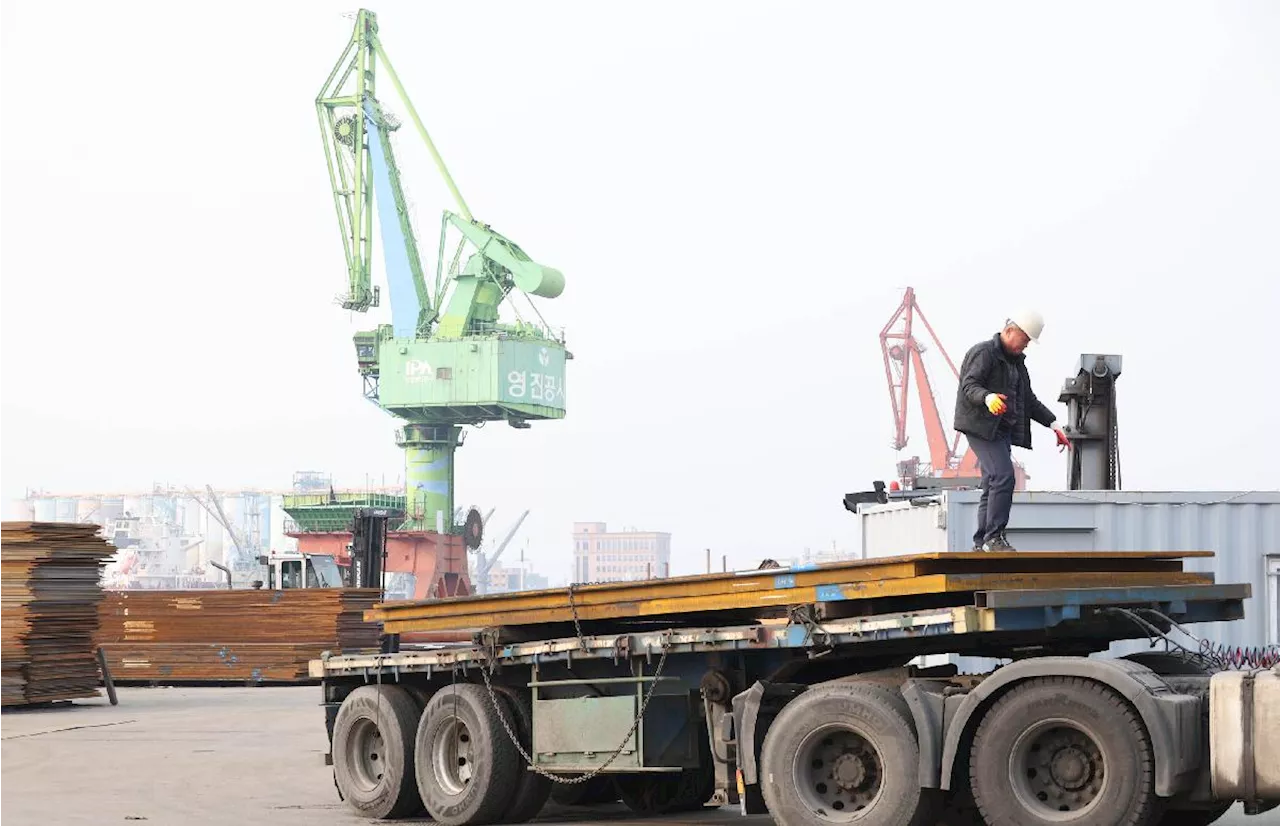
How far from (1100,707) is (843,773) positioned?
164 centimetres

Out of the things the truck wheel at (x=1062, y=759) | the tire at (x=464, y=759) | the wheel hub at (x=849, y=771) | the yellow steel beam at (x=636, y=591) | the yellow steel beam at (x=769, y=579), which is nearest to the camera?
the truck wheel at (x=1062, y=759)

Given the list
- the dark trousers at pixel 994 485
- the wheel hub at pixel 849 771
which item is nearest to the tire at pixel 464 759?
the wheel hub at pixel 849 771

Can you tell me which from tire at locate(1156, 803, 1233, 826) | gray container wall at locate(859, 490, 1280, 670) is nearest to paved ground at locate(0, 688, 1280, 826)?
tire at locate(1156, 803, 1233, 826)

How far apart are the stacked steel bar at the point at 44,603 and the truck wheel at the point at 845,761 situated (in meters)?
17.3

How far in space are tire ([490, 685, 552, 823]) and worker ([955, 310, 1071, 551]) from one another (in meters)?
3.33

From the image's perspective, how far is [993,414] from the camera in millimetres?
10773

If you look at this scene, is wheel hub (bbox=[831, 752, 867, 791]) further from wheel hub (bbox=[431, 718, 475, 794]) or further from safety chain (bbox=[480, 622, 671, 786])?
wheel hub (bbox=[431, 718, 475, 794])

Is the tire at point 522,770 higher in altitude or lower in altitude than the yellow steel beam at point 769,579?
lower

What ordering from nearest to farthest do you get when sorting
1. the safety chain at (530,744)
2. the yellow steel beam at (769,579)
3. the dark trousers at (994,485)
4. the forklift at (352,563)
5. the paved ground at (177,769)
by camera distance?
the yellow steel beam at (769,579), the dark trousers at (994,485), the safety chain at (530,744), the paved ground at (177,769), the forklift at (352,563)

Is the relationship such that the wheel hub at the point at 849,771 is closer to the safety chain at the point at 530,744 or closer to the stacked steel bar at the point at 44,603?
the safety chain at the point at 530,744

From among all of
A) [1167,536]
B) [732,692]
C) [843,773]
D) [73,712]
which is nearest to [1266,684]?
[843,773]

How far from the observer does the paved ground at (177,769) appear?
12.7 metres

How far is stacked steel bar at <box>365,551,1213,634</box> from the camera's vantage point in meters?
9.54

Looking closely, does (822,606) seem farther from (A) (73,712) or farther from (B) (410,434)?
(B) (410,434)
